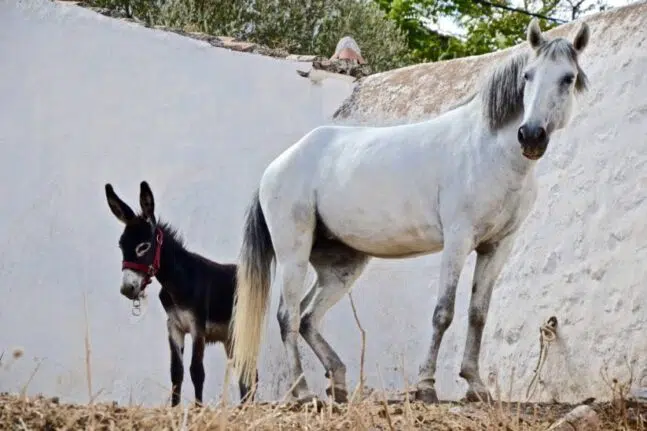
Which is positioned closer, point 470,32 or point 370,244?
point 370,244

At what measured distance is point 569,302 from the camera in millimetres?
5852

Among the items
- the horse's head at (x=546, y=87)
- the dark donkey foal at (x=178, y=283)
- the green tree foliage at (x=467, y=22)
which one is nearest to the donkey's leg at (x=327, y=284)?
the dark donkey foal at (x=178, y=283)

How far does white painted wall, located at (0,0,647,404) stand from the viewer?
20.4 feet

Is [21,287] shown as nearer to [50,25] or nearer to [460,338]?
[50,25]

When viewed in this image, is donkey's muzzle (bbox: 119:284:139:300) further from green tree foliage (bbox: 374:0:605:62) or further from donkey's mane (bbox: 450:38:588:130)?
green tree foliage (bbox: 374:0:605:62)

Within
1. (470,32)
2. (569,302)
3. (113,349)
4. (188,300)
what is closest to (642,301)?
(569,302)

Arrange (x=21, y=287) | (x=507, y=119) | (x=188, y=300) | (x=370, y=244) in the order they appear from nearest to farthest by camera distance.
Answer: (x=507, y=119), (x=370, y=244), (x=188, y=300), (x=21, y=287)

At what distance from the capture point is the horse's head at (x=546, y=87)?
14.3 feet

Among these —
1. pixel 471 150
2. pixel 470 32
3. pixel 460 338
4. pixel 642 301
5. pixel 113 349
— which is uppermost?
pixel 470 32

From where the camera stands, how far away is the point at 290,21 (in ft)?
44.0

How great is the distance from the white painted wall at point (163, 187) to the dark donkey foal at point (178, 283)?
32 centimetres

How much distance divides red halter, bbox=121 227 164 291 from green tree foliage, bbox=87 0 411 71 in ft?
20.7

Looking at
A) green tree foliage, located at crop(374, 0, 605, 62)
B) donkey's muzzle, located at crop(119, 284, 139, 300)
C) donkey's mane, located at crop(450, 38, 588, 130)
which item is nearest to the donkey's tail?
donkey's muzzle, located at crop(119, 284, 139, 300)

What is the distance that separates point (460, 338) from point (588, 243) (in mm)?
1136
